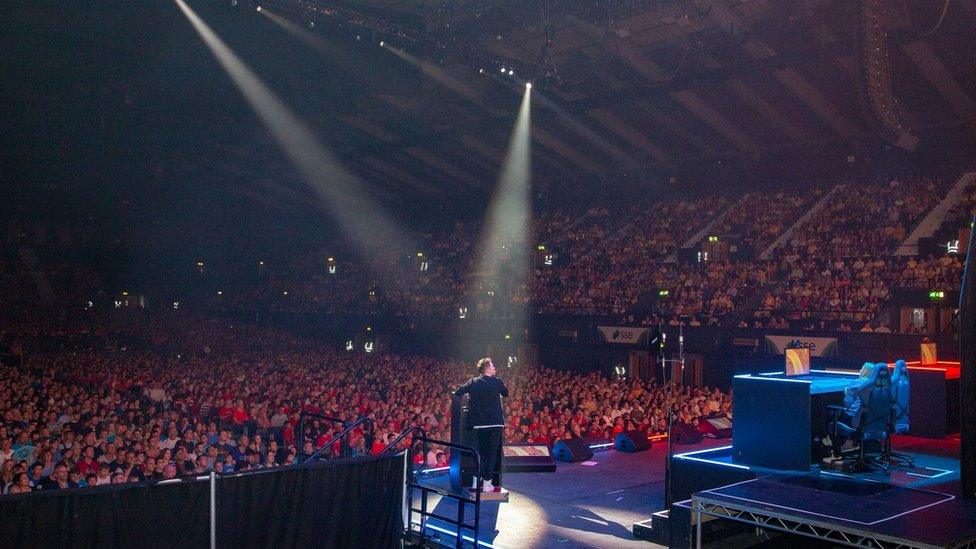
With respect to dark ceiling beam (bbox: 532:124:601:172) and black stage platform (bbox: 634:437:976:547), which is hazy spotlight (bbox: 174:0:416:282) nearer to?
dark ceiling beam (bbox: 532:124:601:172)

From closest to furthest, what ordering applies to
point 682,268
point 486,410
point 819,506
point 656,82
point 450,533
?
point 819,506
point 450,533
point 486,410
point 656,82
point 682,268

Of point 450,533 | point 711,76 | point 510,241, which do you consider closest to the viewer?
point 450,533

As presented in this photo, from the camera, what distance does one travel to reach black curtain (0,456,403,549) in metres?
4.78

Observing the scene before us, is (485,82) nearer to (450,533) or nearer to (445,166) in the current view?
(450,533)

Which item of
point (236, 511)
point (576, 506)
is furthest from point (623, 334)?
point (236, 511)

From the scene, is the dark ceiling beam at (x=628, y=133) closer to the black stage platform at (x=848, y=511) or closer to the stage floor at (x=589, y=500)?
the stage floor at (x=589, y=500)

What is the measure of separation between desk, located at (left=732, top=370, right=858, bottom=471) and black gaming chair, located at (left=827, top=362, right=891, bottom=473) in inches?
6.9

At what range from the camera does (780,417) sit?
22.5 ft

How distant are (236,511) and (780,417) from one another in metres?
4.71

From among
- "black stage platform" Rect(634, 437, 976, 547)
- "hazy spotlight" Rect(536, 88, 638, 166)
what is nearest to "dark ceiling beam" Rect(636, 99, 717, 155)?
"hazy spotlight" Rect(536, 88, 638, 166)

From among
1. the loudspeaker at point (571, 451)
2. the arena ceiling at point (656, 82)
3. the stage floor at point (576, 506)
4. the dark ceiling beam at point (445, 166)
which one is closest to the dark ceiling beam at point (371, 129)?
the arena ceiling at point (656, 82)

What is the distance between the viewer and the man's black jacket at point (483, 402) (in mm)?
8383

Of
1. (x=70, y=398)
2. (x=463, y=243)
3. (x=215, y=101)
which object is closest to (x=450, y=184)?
(x=463, y=243)

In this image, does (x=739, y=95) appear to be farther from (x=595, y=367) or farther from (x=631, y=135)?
(x=595, y=367)
